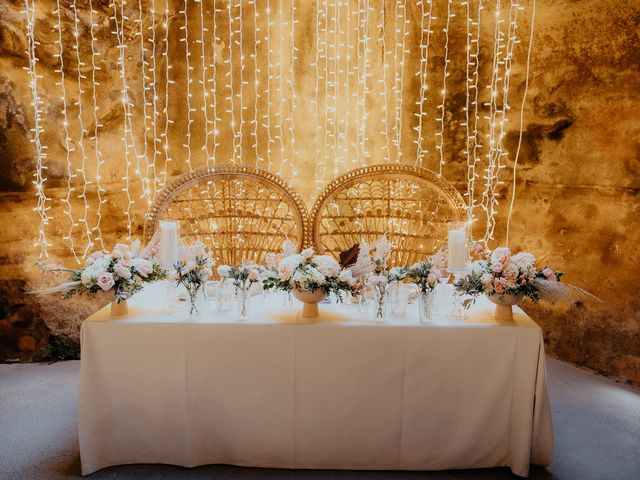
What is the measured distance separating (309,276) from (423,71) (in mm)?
2499

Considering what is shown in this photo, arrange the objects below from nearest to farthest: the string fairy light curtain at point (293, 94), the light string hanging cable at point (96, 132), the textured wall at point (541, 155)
A: the textured wall at point (541, 155) < the light string hanging cable at point (96, 132) < the string fairy light curtain at point (293, 94)

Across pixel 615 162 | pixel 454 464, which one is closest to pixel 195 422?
pixel 454 464

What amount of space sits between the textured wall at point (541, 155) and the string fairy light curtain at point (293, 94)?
2 cm

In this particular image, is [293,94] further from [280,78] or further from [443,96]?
[443,96]

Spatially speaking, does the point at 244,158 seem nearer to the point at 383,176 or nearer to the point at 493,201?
the point at 383,176

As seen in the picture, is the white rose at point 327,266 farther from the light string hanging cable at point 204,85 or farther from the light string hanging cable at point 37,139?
the light string hanging cable at point 37,139

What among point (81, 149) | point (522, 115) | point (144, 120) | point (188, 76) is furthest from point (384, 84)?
point (81, 149)

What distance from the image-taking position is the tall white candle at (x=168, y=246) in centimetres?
254

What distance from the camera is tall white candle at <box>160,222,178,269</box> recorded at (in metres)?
2.54

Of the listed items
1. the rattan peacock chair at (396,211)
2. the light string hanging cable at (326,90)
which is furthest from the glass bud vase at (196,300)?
the light string hanging cable at (326,90)

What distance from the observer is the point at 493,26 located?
4.14 metres

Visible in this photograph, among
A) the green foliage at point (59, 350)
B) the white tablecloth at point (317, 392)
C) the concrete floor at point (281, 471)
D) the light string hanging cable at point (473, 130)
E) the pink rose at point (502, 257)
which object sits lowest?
the concrete floor at point (281, 471)

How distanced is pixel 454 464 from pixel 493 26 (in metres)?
3.11

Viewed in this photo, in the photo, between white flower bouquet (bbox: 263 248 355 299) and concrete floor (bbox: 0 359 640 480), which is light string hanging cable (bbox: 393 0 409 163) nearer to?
concrete floor (bbox: 0 359 640 480)
